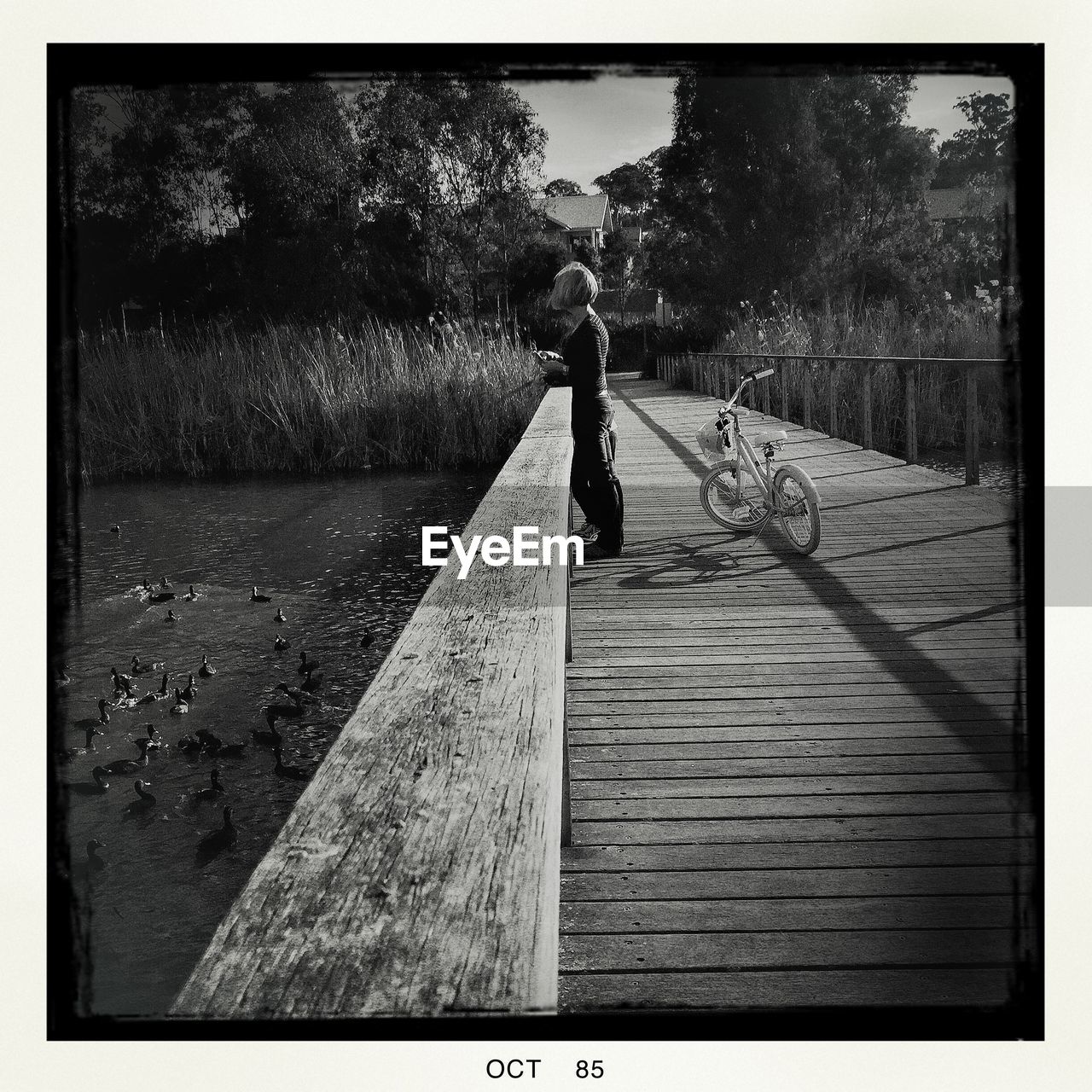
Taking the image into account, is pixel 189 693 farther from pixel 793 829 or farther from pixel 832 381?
pixel 832 381

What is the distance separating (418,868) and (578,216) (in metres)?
1.95

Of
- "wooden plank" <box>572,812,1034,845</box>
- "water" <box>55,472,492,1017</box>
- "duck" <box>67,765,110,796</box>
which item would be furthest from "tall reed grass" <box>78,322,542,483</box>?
"wooden plank" <box>572,812,1034,845</box>

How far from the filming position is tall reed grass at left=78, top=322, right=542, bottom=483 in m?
3.94

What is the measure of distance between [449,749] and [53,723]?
57 centimetres

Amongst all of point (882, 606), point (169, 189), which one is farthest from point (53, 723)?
point (882, 606)

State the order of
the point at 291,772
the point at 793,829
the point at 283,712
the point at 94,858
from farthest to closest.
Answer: the point at 283,712 < the point at 291,772 < the point at 94,858 < the point at 793,829

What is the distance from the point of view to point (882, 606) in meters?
3.40

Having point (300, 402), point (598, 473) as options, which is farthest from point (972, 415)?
point (300, 402)

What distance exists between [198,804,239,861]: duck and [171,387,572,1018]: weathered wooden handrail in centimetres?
172

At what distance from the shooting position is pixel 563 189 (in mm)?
2314

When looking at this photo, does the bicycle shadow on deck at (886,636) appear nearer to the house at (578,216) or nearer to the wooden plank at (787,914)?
the wooden plank at (787,914)

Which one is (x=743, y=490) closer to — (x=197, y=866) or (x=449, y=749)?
(x=197, y=866)

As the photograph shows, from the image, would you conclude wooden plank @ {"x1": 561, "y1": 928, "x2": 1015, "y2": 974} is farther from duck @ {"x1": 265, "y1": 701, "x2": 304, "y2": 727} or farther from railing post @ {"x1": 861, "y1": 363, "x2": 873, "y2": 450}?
railing post @ {"x1": 861, "y1": 363, "x2": 873, "y2": 450}

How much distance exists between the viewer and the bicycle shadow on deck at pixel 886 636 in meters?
2.38
